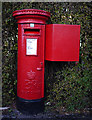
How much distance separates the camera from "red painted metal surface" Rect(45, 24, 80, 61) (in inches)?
119

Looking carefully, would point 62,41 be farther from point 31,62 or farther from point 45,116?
point 45,116

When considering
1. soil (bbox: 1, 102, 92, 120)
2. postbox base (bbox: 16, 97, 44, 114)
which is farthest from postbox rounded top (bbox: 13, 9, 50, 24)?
A: soil (bbox: 1, 102, 92, 120)

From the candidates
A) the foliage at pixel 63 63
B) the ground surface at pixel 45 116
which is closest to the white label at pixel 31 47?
the foliage at pixel 63 63

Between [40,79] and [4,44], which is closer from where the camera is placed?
[40,79]

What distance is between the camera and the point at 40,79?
312cm

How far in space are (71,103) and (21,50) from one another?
1.78 m

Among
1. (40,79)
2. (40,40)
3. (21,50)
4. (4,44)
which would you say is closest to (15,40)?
(4,44)

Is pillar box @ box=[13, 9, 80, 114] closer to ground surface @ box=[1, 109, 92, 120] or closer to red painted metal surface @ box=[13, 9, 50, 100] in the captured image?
red painted metal surface @ box=[13, 9, 50, 100]

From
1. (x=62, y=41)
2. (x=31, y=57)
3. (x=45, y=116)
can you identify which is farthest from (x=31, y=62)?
(x=45, y=116)

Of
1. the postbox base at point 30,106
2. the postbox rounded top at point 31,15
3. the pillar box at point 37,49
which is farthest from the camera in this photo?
the postbox base at point 30,106

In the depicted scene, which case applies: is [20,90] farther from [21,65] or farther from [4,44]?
[4,44]

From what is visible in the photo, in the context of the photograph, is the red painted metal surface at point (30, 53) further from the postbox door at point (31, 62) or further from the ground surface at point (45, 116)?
the ground surface at point (45, 116)

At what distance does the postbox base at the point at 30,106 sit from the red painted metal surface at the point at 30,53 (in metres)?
0.09

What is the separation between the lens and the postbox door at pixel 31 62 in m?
2.96
